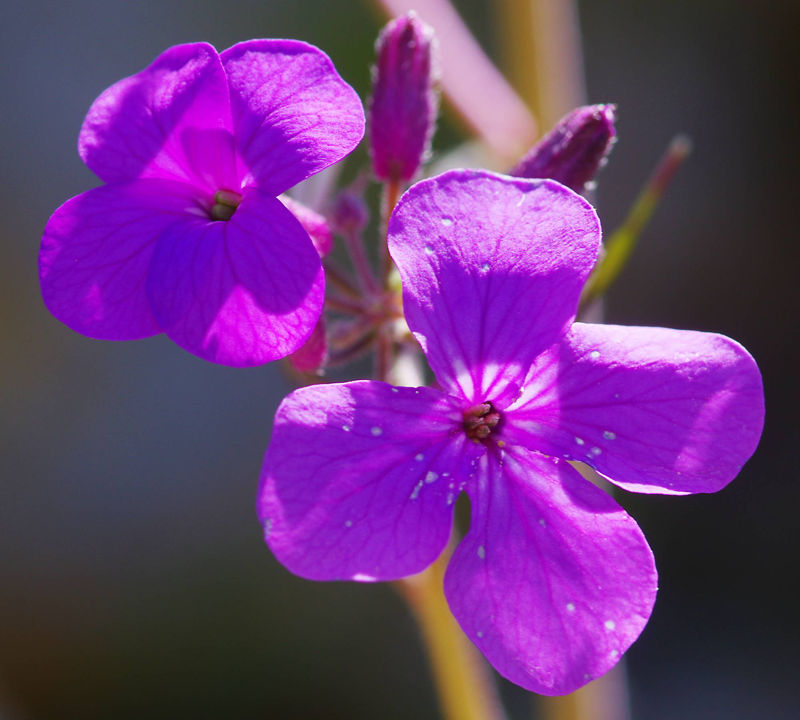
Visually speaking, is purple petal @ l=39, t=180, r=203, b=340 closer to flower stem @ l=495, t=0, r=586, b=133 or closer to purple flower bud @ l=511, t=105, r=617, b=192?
purple flower bud @ l=511, t=105, r=617, b=192

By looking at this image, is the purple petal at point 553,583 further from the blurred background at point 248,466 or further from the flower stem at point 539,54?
the blurred background at point 248,466

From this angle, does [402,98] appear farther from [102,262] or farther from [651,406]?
[651,406]

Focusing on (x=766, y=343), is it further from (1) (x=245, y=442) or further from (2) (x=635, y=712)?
(1) (x=245, y=442)

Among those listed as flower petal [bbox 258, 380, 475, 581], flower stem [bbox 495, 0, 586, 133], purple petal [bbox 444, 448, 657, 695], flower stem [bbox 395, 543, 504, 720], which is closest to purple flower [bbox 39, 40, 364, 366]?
flower petal [bbox 258, 380, 475, 581]

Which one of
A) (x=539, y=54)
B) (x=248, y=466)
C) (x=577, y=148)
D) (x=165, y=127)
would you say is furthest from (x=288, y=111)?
(x=248, y=466)

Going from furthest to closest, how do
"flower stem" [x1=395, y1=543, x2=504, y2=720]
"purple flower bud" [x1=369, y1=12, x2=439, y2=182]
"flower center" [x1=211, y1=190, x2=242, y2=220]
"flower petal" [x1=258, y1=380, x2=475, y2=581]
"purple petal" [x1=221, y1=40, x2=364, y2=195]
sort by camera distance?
"flower stem" [x1=395, y1=543, x2=504, y2=720] < "purple flower bud" [x1=369, y1=12, x2=439, y2=182] < "flower center" [x1=211, y1=190, x2=242, y2=220] < "purple petal" [x1=221, y1=40, x2=364, y2=195] < "flower petal" [x1=258, y1=380, x2=475, y2=581]

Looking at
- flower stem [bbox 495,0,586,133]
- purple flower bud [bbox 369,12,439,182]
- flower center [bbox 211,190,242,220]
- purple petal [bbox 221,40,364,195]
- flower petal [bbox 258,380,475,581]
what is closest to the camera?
flower petal [bbox 258,380,475,581]

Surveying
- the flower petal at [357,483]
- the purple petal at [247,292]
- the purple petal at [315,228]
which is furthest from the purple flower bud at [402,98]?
the flower petal at [357,483]
